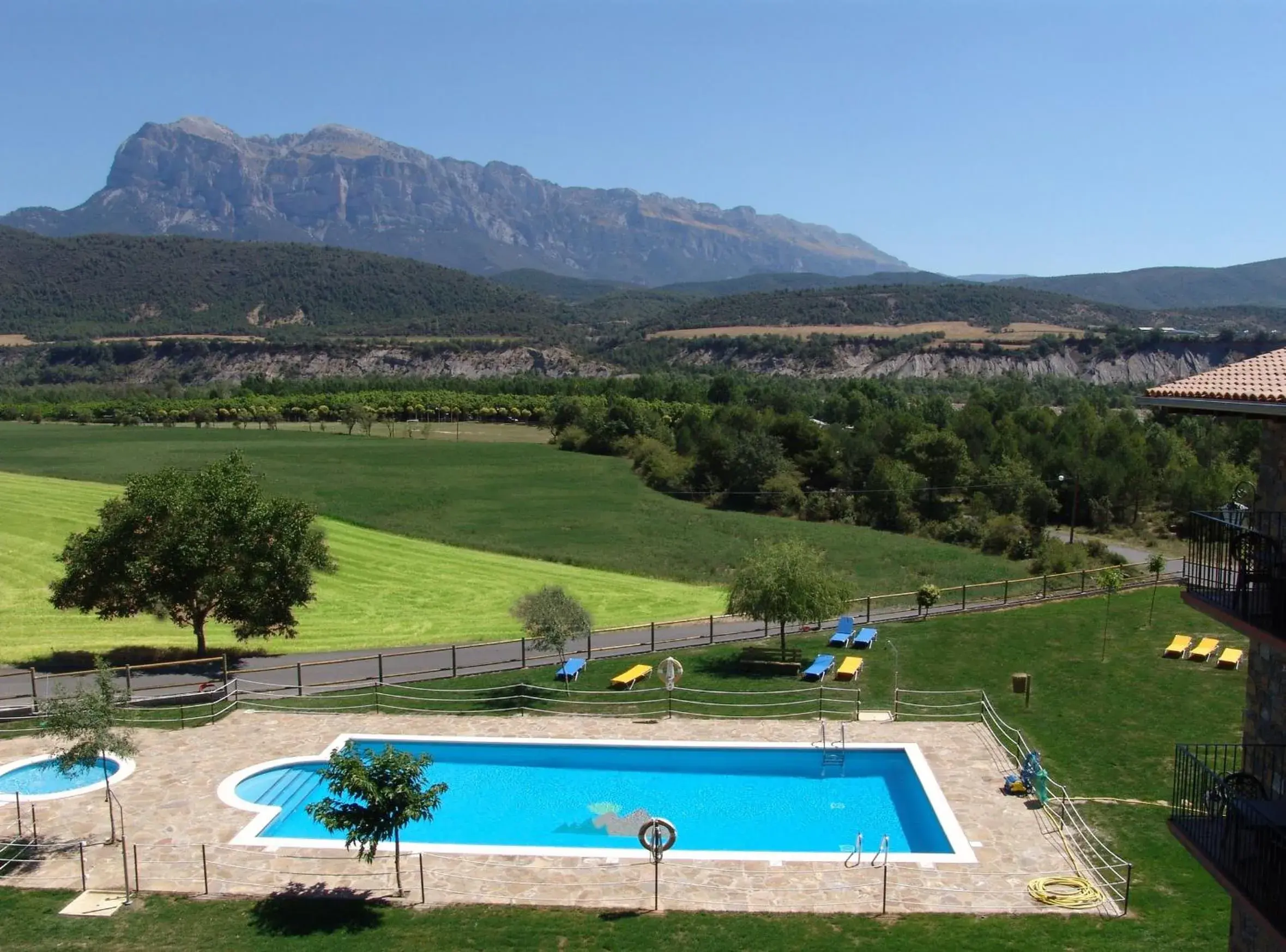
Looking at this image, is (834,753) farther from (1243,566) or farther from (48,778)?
(48,778)

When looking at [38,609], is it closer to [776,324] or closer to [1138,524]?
[1138,524]

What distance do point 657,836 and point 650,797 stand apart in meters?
4.92

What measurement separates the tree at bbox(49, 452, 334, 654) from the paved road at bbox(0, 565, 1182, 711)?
175 cm

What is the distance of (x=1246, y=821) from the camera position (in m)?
8.58

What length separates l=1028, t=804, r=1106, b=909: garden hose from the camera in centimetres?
1558

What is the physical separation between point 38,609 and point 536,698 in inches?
827

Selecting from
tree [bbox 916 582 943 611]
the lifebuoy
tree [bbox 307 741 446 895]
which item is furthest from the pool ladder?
tree [bbox 916 582 943 611]

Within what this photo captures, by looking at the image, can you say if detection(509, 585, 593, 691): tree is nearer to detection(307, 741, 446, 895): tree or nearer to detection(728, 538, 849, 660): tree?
detection(728, 538, 849, 660): tree

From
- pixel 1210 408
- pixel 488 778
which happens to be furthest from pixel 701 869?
pixel 1210 408

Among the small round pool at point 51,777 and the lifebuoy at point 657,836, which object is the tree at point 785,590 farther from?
the small round pool at point 51,777

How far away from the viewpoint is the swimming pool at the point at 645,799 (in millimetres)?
18766

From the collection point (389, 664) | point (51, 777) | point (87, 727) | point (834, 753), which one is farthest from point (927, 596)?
point (51, 777)

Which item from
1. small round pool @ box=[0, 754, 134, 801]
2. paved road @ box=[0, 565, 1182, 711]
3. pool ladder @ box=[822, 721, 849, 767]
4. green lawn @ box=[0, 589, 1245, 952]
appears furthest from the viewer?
paved road @ box=[0, 565, 1182, 711]

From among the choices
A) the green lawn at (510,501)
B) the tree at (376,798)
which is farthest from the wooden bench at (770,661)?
the green lawn at (510,501)
